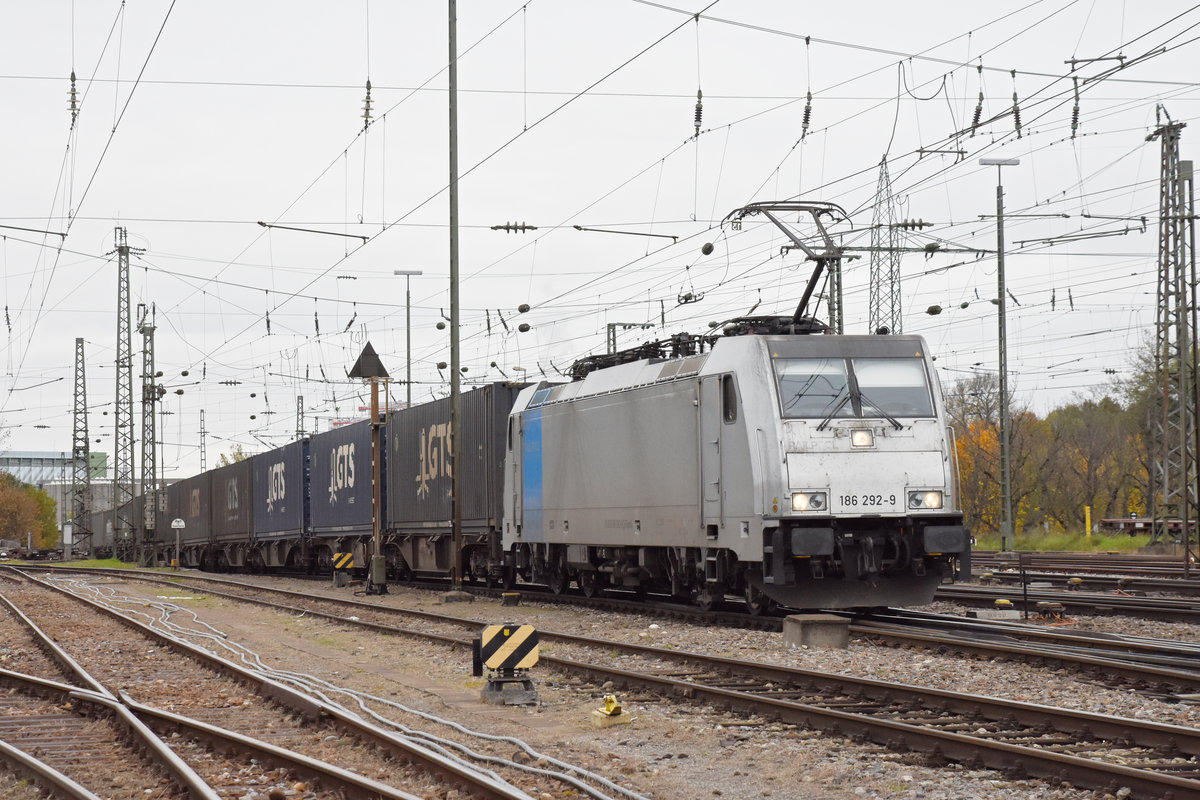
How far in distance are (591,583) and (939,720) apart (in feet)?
39.9

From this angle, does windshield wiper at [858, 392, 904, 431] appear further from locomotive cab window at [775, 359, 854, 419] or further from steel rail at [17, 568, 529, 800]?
steel rail at [17, 568, 529, 800]

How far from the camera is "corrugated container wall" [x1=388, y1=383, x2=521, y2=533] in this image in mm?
24578

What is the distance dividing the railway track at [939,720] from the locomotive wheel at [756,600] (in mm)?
2852

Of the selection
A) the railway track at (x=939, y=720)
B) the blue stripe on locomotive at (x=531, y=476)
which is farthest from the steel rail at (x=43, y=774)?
the blue stripe on locomotive at (x=531, y=476)

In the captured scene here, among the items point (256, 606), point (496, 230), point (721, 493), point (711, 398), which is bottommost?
point (256, 606)

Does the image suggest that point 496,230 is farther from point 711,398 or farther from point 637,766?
point 637,766

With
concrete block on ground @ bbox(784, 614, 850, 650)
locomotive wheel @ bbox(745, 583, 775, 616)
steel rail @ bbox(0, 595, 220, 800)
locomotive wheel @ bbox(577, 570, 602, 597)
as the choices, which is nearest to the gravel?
concrete block on ground @ bbox(784, 614, 850, 650)

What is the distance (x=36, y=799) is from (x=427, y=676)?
5934 mm

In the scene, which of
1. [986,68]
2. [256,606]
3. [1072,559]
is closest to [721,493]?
[986,68]

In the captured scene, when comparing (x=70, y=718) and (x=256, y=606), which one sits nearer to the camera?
(x=70, y=718)

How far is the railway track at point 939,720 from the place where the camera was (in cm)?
733

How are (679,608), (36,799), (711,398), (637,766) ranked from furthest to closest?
(679,608)
(711,398)
(637,766)
(36,799)

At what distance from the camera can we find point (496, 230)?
1081 inches

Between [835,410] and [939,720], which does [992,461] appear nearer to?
[835,410]
